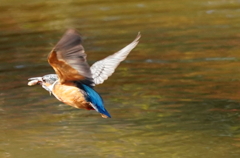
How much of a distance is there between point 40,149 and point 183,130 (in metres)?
1.42

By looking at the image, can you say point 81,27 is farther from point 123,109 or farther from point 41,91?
point 123,109

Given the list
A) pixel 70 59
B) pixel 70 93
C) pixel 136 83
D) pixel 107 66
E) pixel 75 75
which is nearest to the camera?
pixel 70 59

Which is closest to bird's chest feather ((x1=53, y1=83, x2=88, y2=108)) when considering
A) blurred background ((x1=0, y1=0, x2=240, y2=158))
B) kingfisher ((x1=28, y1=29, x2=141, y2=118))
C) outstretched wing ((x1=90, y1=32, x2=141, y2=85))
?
kingfisher ((x1=28, y1=29, x2=141, y2=118))

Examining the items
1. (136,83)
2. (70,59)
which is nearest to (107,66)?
(70,59)

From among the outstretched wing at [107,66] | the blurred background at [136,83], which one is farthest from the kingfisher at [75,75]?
the blurred background at [136,83]

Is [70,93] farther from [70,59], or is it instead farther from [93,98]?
[70,59]

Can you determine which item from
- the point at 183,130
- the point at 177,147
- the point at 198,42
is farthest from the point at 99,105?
the point at 198,42

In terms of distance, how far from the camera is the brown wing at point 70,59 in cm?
400

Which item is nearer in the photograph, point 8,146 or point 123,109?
point 8,146

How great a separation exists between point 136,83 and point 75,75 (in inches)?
129

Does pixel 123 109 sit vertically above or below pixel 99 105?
below

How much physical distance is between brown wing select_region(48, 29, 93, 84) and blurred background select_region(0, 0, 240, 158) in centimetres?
111

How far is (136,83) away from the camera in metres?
7.83

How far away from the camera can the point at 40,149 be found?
5684 mm
